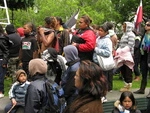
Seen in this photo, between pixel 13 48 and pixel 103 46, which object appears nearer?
pixel 103 46

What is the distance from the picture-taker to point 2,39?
7484mm

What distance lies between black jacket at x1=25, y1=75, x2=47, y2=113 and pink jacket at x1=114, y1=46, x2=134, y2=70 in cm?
363

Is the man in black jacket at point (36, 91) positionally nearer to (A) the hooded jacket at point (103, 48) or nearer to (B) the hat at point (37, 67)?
(B) the hat at point (37, 67)

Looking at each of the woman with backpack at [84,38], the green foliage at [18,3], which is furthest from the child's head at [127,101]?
→ the green foliage at [18,3]

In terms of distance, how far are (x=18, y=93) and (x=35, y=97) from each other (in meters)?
2.01

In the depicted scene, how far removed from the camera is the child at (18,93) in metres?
6.25

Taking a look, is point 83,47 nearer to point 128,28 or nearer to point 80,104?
point 128,28

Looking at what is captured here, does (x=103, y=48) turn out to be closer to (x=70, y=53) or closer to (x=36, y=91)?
(x=70, y=53)

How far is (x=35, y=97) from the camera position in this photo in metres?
4.46

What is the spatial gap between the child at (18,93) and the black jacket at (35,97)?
1791 millimetres

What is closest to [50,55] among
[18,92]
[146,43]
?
[18,92]

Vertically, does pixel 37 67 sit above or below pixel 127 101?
above

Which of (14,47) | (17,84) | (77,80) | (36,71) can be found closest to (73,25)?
(14,47)

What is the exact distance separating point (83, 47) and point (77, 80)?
3418 millimetres
